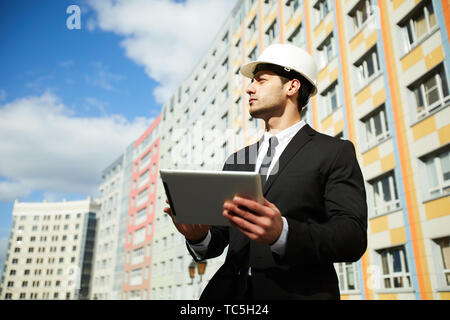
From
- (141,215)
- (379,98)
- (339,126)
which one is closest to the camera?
(379,98)

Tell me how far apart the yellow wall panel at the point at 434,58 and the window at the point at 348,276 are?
26.3ft

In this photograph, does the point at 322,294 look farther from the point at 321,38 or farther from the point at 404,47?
the point at 321,38

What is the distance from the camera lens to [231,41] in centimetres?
3212

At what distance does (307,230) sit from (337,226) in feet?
0.57

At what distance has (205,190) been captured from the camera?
5.18 feet

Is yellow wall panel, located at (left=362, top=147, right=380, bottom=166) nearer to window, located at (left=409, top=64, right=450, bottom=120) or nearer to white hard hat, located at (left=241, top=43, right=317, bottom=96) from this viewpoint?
window, located at (left=409, top=64, right=450, bottom=120)

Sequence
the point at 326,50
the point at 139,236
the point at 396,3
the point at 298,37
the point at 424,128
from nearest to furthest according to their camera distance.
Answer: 1. the point at 424,128
2. the point at 396,3
3. the point at 326,50
4. the point at 298,37
5. the point at 139,236

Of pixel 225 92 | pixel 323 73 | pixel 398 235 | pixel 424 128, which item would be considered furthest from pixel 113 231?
pixel 424 128

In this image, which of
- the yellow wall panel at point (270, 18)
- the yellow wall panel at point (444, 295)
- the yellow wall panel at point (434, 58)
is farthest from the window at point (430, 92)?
the yellow wall panel at point (270, 18)

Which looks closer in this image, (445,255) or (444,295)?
(444,295)

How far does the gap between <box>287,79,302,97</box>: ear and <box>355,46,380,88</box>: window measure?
13.8 metres

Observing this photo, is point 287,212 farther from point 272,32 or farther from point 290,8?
point 272,32

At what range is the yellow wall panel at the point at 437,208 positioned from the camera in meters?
10.7

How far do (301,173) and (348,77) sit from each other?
1583cm
